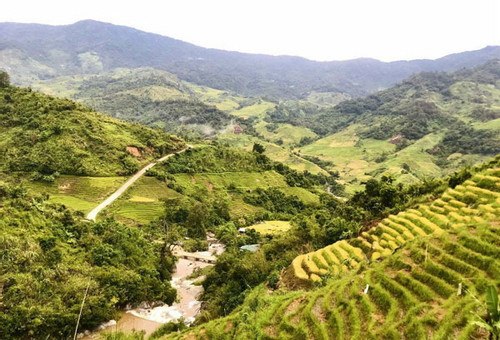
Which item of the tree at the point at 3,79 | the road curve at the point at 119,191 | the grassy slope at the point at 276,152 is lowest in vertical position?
the grassy slope at the point at 276,152

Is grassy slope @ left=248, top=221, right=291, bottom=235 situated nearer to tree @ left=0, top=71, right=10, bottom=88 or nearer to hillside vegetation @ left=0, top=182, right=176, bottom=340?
hillside vegetation @ left=0, top=182, right=176, bottom=340

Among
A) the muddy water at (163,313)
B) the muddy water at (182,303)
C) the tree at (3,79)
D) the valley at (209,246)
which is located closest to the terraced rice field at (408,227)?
the valley at (209,246)

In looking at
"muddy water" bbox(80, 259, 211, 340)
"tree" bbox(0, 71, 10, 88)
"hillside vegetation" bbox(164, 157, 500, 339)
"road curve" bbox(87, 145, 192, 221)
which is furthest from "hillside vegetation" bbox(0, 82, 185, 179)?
"hillside vegetation" bbox(164, 157, 500, 339)

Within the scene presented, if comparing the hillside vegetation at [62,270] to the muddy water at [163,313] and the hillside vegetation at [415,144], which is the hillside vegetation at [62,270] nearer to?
the muddy water at [163,313]

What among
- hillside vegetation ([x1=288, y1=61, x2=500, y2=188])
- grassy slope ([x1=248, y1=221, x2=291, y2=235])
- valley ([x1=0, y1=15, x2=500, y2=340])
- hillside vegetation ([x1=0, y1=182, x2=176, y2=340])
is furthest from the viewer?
hillside vegetation ([x1=288, y1=61, x2=500, y2=188])

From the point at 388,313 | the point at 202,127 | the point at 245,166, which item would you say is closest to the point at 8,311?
the point at 388,313

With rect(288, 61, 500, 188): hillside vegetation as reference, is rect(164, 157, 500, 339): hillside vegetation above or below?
above

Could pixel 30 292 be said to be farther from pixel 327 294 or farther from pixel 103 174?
pixel 103 174
